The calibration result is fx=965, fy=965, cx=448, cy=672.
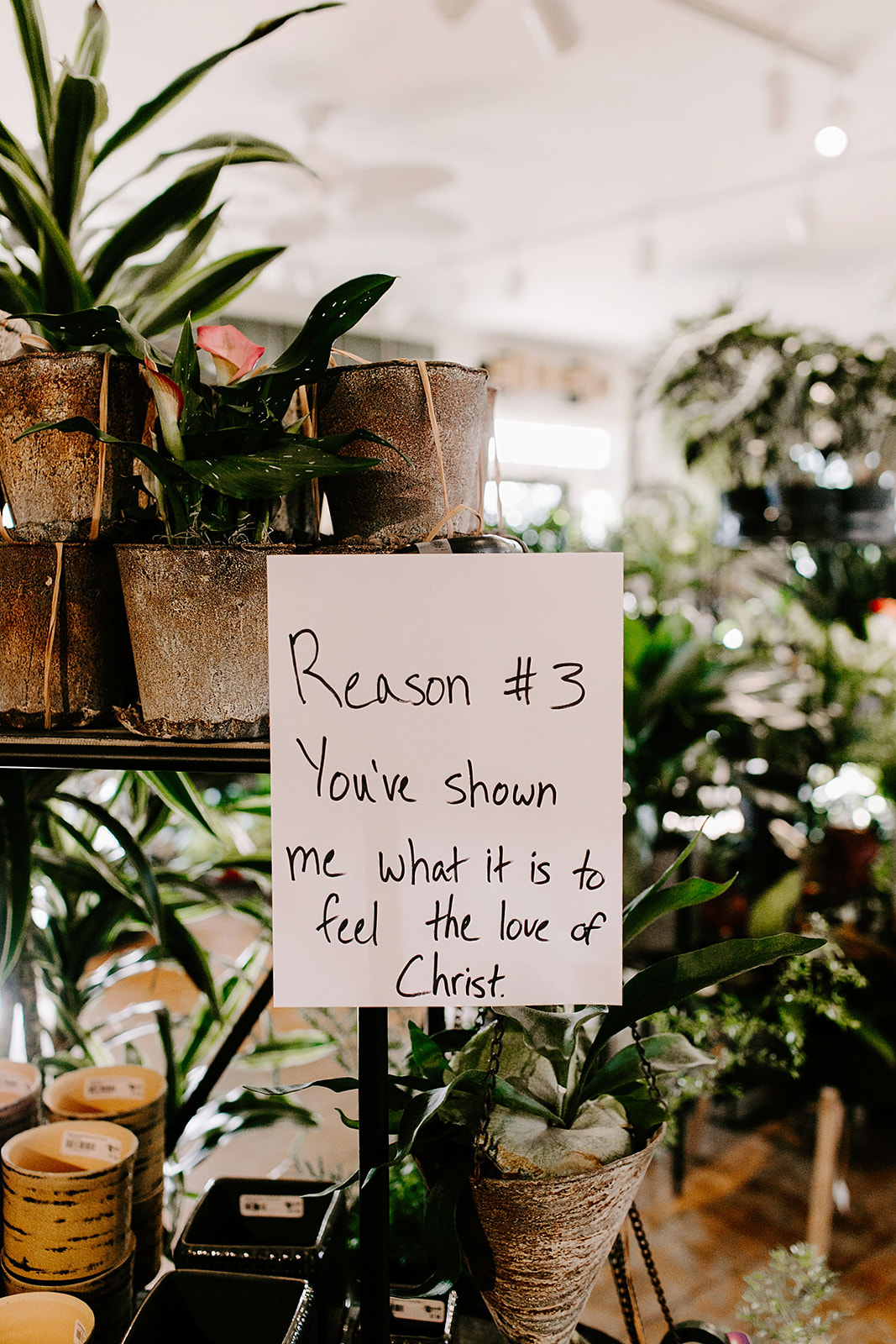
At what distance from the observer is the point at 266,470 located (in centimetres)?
61

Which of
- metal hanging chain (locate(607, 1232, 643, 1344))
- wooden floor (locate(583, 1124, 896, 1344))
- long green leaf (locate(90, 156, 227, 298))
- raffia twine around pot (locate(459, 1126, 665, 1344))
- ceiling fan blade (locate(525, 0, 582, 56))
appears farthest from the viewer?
ceiling fan blade (locate(525, 0, 582, 56))

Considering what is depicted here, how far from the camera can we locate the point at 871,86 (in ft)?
11.1

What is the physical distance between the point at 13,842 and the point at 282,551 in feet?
1.41

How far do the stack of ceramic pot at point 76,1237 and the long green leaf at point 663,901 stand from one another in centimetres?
46

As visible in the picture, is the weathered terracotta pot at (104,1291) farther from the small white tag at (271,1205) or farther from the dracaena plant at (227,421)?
the dracaena plant at (227,421)

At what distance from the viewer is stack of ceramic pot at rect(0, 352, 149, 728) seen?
679mm

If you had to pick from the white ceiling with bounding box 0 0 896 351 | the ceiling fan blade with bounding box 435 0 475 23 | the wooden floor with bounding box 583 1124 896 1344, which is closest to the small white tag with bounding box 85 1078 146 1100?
the wooden floor with bounding box 583 1124 896 1344

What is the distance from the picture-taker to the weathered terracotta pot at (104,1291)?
0.76m

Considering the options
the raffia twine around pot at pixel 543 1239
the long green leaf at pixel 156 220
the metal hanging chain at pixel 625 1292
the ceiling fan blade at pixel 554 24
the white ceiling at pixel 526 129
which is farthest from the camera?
the white ceiling at pixel 526 129

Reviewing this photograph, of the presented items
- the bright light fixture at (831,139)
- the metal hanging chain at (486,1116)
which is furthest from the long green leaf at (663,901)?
the bright light fixture at (831,139)

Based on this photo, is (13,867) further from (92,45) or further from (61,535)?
(92,45)

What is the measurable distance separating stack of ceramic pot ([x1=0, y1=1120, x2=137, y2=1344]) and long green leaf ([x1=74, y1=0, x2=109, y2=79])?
3.00ft

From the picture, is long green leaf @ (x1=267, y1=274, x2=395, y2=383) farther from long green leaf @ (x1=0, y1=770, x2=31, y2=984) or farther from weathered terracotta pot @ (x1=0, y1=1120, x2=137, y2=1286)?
weathered terracotta pot @ (x1=0, y1=1120, x2=137, y2=1286)

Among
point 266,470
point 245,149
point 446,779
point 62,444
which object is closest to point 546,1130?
point 446,779
